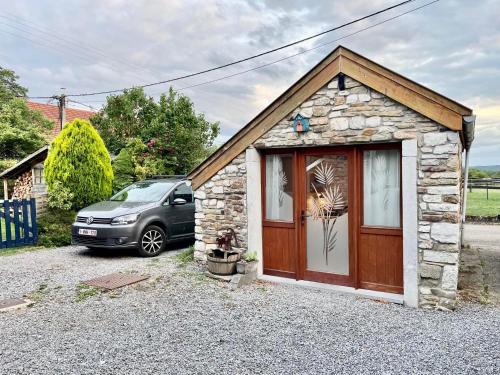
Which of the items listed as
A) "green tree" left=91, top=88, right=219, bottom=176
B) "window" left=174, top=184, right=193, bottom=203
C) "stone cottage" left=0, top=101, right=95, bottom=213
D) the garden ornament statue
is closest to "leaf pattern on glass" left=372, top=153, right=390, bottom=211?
the garden ornament statue

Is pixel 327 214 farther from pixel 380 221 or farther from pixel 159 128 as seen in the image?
pixel 159 128

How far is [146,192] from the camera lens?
30.5 feet

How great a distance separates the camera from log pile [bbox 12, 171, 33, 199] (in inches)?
539

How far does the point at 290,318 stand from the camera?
191 inches

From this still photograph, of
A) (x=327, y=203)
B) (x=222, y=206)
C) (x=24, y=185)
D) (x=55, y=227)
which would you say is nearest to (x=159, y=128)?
(x=24, y=185)

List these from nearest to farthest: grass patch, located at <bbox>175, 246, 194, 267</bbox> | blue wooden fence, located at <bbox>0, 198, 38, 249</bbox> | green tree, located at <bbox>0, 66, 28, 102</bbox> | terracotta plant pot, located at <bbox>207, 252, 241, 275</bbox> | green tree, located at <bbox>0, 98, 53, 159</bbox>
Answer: terracotta plant pot, located at <bbox>207, 252, 241, 275</bbox>, grass patch, located at <bbox>175, 246, 194, 267</bbox>, blue wooden fence, located at <bbox>0, 198, 38, 249</bbox>, green tree, located at <bbox>0, 98, 53, 159</bbox>, green tree, located at <bbox>0, 66, 28, 102</bbox>

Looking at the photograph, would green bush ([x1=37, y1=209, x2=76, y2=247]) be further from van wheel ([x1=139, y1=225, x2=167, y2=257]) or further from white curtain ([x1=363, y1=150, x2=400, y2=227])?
white curtain ([x1=363, y1=150, x2=400, y2=227])

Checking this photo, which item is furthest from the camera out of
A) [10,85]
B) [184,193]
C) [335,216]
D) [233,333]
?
[10,85]

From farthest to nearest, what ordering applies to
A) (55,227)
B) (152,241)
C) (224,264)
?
(55,227), (152,241), (224,264)

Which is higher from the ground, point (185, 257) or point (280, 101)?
point (280, 101)

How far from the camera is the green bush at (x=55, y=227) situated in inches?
390

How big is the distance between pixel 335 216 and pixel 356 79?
2068 mm

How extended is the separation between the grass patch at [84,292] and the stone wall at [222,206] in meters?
2.00

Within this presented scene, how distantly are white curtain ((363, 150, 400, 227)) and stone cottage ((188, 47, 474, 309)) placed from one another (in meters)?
0.01
